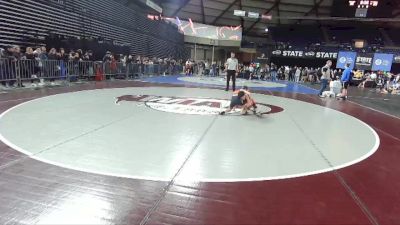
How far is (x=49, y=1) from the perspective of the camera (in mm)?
15344

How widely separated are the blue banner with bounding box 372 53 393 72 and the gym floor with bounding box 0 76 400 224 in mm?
24269

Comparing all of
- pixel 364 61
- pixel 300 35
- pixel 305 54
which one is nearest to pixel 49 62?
pixel 305 54

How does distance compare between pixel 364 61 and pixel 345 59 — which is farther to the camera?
pixel 345 59

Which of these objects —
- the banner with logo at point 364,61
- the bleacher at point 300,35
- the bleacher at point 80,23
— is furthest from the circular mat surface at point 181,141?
the bleacher at point 300,35

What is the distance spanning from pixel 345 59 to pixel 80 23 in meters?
23.3

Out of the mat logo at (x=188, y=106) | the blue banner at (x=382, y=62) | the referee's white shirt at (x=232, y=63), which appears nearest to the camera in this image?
the mat logo at (x=188, y=106)

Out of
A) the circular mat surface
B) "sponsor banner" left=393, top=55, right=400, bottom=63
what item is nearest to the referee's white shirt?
the circular mat surface

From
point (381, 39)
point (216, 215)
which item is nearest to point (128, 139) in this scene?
point (216, 215)

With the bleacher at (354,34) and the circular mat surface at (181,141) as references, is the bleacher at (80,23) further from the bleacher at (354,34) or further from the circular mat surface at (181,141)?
the bleacher at (354,34)

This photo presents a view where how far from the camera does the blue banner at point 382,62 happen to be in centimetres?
2775

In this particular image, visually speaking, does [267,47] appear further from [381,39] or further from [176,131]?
[176,131]

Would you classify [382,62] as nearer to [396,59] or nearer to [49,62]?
[396,59]

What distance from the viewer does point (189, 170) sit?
3.88 meters

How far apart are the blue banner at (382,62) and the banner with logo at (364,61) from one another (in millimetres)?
340
